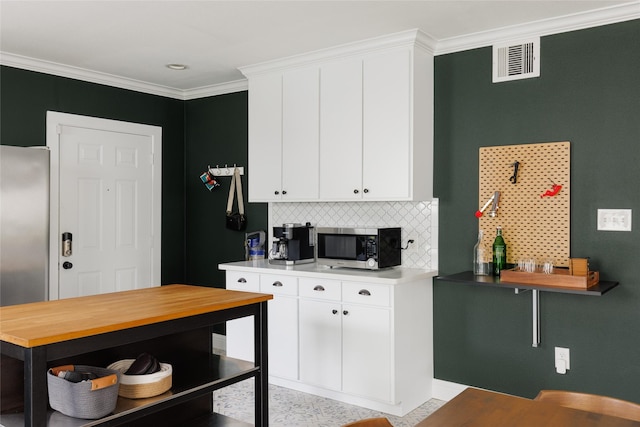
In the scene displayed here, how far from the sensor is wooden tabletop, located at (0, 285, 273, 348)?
1.83m

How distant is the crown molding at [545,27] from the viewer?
10.2ft

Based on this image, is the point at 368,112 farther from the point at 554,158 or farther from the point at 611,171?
the point at 611,171

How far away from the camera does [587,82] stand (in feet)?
10.8

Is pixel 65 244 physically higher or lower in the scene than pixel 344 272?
higher

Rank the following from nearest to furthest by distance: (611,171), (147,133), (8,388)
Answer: (8,388) < (611,171) < (147,133)

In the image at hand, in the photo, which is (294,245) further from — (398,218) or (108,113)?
(108,113)

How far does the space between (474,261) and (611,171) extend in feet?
3.20

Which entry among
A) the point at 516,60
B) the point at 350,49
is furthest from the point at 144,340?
the point at 516,60

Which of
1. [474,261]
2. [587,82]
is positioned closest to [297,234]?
[474,261]

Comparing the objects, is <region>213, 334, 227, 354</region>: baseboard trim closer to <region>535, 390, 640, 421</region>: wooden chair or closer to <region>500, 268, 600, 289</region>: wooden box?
<region>500, 268, 600, 289</region>: wooden box

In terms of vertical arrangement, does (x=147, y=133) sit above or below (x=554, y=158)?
above

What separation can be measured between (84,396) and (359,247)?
2.20 metres

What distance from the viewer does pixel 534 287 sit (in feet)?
9.90

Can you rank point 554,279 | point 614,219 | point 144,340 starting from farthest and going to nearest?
point 614,219, point 554,279, point 144,340
